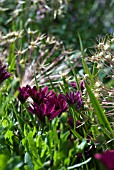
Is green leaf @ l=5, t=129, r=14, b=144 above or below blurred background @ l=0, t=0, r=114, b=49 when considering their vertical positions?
above

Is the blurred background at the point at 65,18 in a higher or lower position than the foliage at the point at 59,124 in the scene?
lower

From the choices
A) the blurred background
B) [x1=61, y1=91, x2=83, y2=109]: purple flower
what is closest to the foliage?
[x1=61, y1=91, x2=83, y2=109]: purple flower

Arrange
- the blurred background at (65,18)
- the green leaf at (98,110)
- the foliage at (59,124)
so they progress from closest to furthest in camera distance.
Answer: the foliage at (59,124), the green leaf at (98,110), the blurred background at (65,18)

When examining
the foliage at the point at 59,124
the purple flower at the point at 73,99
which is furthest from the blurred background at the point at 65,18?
the purple flower at the point at 73,99

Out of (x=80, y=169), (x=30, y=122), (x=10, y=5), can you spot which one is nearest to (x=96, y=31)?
(x=10, y=5)

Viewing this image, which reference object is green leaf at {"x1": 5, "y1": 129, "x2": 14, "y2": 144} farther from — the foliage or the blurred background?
the blurred background

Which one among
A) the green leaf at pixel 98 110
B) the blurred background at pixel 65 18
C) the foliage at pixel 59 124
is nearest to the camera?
the foliage at pixel 59 124

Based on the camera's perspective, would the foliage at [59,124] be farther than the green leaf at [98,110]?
No

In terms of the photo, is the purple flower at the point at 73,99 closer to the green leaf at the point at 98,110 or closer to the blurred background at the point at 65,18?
the green leaf at the point at 98,110

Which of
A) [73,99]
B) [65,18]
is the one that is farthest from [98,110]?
[65,18]

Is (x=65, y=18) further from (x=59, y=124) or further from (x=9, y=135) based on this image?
(x=9, y=135)

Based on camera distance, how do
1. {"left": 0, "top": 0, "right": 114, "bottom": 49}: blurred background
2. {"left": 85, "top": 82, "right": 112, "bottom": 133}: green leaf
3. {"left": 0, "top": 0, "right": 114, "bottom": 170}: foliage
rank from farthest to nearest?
{"left": 0, "top": 0, "right": 114, "bottom": 49}: blurred background → {"left": 85, "top": 82, "right": 112, "bottom": 133}: green leaf → {"left": 0, "top": 0, "right": 114, "bottom": 170}: foliage

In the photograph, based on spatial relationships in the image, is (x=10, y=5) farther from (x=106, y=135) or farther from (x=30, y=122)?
(x=106, y=135)
